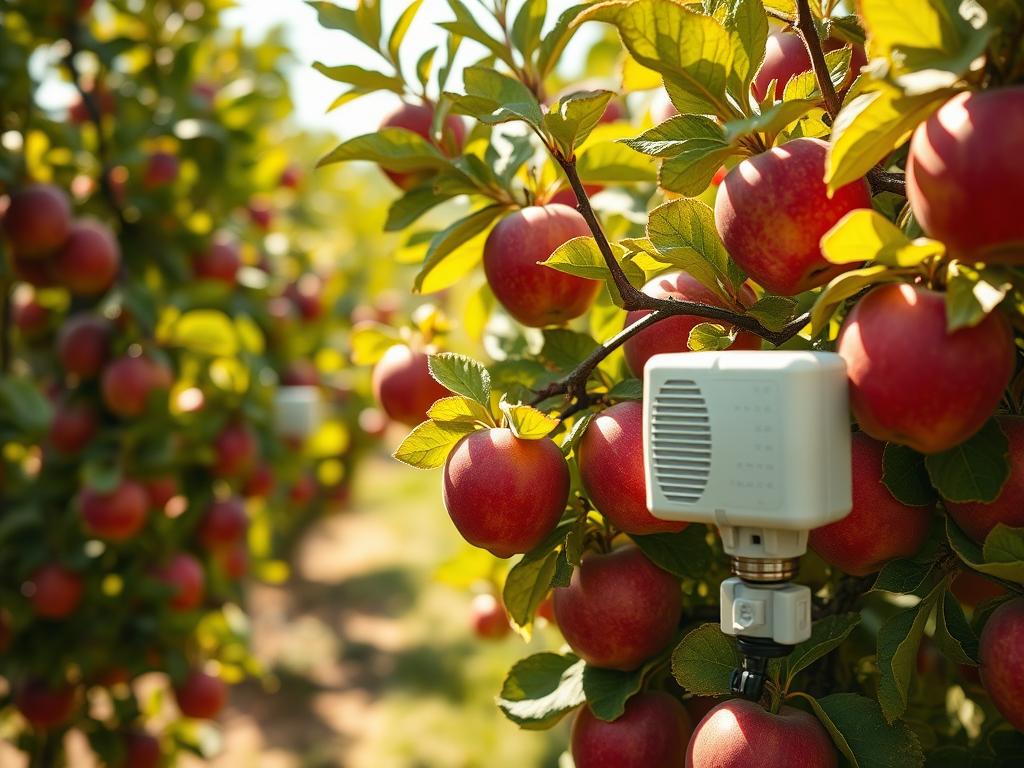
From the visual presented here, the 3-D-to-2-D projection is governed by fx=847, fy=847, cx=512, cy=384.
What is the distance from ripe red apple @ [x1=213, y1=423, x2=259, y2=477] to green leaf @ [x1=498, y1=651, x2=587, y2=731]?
3.93 ft

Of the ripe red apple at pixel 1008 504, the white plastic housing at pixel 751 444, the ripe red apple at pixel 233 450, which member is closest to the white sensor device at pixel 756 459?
the white plastic housing at pixel 751 444

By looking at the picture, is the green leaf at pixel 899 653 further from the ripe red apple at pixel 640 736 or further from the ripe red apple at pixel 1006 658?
the ripe red apple at pixel 640 736

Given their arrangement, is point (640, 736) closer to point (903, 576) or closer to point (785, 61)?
point (903, 576)

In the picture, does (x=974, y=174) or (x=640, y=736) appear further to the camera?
(x=640, y=736)

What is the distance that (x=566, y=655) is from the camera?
740mm

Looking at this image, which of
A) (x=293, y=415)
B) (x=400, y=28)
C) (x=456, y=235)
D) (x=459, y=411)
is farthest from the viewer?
(x=293, y=415)

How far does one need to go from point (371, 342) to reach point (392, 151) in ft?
0.83

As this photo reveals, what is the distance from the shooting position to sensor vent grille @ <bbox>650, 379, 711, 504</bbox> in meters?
0.46

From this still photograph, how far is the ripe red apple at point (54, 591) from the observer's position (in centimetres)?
158

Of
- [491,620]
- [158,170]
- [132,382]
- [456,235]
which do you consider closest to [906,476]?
[456,235]

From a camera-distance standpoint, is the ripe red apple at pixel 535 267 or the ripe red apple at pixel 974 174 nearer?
the ripe red apple at pixel 974 174

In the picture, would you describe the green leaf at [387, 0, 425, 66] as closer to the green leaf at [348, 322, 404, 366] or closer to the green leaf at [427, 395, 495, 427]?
the green leaf at [348, 322, 404, 366]

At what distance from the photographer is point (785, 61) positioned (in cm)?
66

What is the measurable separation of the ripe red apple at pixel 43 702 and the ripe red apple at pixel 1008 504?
5.56 ft
